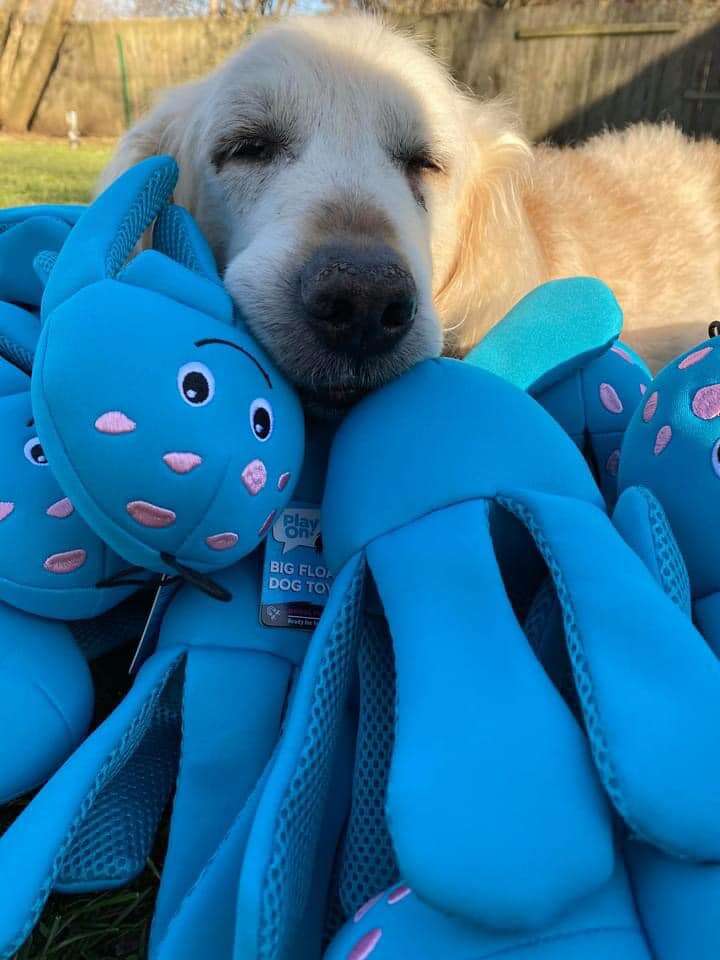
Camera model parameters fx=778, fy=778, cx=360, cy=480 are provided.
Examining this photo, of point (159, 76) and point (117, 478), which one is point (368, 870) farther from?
point (159, 76)

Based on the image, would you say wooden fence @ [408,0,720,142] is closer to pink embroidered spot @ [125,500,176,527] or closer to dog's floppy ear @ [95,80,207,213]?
dog's floppy ear @ [95,80,207,213]

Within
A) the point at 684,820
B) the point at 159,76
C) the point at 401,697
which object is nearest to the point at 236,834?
the point at 401,697

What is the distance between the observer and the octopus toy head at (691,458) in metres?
1.05

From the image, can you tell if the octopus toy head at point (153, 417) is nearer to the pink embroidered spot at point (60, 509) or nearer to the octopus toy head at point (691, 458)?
the pink embroidered spot at point (60, 509)

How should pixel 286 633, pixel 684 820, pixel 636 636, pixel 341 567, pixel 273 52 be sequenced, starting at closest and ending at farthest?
pixel 684 820 → pixel 636 636 → pixel 341 567 → pixel 286 633 → pixel 273 52

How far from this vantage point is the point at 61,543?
3.63 feet

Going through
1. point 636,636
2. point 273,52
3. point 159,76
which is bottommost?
point 159,76

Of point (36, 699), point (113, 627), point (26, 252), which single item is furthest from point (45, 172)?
point (36, 699)

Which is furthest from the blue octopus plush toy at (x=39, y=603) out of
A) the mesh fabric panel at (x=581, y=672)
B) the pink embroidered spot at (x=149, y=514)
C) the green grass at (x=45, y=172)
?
the green grass at (x=45, y=172)

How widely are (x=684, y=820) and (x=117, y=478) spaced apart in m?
0.69

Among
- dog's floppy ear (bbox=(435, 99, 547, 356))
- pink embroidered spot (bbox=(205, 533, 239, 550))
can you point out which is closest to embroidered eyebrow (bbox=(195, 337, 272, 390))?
pink embroidered spot (bbox=(205, 533, 239, 550))

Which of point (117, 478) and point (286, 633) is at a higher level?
point (117, 478)

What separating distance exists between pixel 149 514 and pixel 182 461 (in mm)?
80

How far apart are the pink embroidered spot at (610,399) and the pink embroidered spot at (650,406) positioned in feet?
0.91
